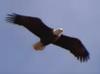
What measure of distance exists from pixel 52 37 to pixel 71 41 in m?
1.19

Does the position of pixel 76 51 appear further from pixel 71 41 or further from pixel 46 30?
pixel 46 30

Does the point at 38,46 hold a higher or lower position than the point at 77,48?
lower

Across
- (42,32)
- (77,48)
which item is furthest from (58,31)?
(77,48)

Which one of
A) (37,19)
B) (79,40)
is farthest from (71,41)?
(37,19)

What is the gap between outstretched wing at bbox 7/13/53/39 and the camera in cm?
1736

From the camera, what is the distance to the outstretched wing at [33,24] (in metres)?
17.4

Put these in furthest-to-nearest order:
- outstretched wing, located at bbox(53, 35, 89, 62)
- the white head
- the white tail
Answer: outstretched wing, located at bbox(53, 35, 89, 62) < the white tail < the white head

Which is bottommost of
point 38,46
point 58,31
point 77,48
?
point 38,46

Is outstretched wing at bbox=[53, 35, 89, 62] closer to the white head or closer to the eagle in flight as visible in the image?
the eagle in flight

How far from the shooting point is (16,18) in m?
17.4

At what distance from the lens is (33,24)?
1762cm

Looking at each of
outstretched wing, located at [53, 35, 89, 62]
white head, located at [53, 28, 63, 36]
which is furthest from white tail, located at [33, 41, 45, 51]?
outstretched wing, located at [53, 35, 89, 62]

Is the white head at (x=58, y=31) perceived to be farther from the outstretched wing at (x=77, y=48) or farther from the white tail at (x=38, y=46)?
the outstretched wing at (x=77, y=48)

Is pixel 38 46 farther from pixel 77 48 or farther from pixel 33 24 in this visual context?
pixel 77 48
